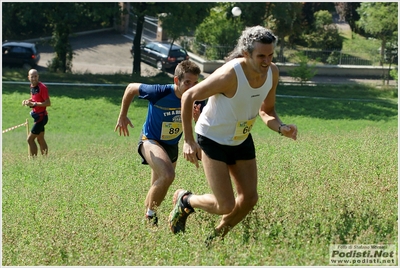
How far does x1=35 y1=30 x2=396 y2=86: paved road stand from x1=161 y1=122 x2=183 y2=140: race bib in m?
26.7

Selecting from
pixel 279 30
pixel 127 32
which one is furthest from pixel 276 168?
pixel 127 32

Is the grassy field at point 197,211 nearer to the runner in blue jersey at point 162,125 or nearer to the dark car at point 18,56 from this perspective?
the runner in blue jersey at point 162,125

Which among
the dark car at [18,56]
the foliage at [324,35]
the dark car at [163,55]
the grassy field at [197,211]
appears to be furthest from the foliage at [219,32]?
the grassy field at [197,211]

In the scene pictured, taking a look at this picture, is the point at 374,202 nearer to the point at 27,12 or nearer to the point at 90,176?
the point at 90,176

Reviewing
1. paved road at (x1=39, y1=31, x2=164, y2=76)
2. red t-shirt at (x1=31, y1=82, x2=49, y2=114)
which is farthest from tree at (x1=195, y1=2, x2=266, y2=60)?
red t-shirt at (x1=31, y1=82, x2=49, y2=114)

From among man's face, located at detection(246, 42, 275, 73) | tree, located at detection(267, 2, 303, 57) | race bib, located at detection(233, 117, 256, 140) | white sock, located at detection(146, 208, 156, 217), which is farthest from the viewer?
tree, located at detection(267, 2, 303, 57)

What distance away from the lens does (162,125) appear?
27.5 ft

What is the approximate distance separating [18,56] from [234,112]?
3121cm

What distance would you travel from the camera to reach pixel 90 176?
11.7 metres

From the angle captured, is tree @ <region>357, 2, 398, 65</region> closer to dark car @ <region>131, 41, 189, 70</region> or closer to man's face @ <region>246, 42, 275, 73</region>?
dark car @ <region>131, 41, 189, 70</region>

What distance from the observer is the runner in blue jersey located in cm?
805

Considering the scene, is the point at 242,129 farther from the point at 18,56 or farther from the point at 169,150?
the point at 18,56

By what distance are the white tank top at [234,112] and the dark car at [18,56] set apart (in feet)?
101

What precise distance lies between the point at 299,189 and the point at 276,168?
2.18 m
